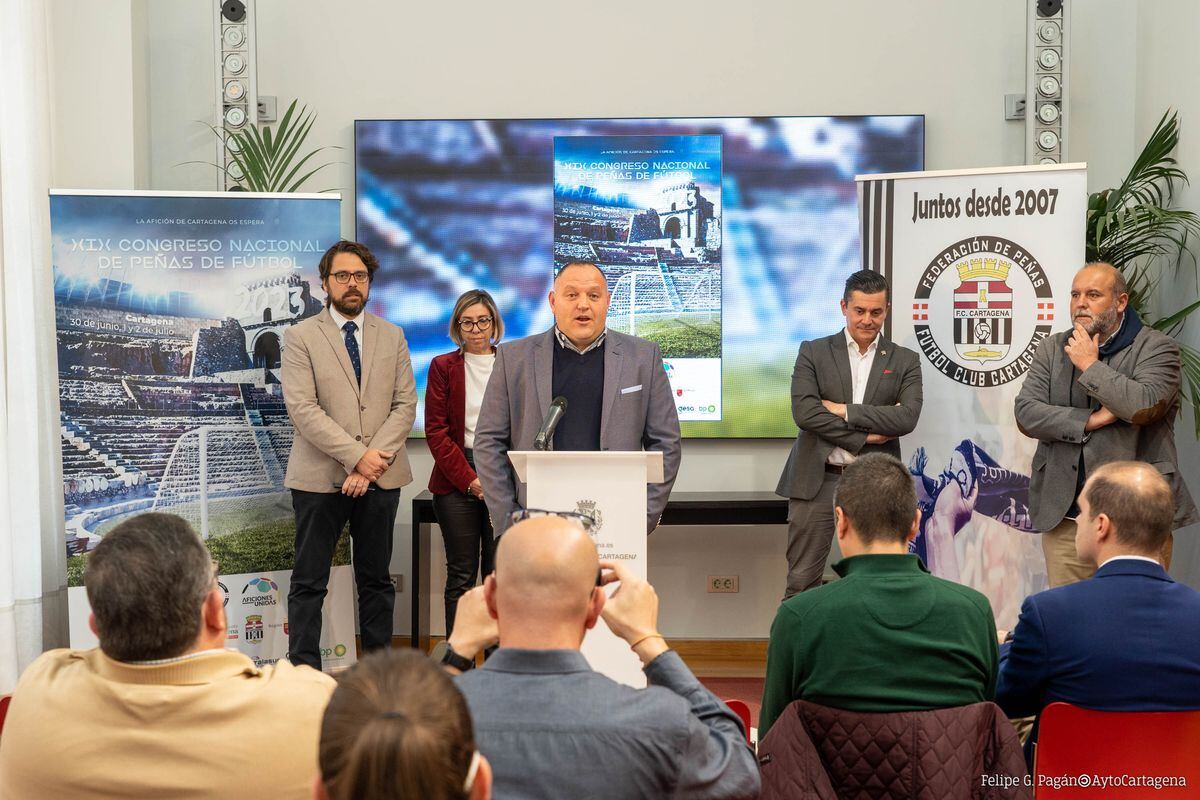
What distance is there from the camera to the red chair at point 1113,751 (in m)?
2.02

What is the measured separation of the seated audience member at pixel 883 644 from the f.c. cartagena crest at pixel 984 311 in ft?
9.15

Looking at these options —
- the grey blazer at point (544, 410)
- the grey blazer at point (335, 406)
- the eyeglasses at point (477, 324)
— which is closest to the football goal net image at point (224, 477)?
the grey blazer at point (335, 406)

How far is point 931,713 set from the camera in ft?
6.48

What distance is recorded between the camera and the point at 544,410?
3.79 meters

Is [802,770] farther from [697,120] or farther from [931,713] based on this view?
[697,120]

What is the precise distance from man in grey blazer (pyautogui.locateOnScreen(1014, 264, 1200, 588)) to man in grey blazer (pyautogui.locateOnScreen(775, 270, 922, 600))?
0.53 metres

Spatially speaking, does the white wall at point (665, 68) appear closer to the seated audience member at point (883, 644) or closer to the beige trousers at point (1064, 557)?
the beige trousers at point (1064, 557)

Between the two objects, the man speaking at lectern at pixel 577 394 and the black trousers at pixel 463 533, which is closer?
the man speaking at lectern at pixel 577 394

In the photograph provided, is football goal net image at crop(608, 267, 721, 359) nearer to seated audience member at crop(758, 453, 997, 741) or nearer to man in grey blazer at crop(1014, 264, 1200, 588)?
man in grey blazer at crop(1014, 264, 1200, 588)

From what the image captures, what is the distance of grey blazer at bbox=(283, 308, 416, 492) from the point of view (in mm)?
4625

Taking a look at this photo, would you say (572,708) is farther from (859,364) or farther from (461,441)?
(461,441)

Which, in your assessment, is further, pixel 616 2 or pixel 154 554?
pixel 616 2

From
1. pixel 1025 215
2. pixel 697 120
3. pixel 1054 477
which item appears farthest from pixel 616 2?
pixel 1054 477

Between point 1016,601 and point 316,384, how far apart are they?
10.7ft
